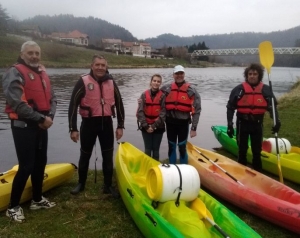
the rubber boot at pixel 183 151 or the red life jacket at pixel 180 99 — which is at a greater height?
the red life jacket at pixel 180 99

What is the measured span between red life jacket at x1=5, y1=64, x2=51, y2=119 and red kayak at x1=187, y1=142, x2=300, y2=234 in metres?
2.44

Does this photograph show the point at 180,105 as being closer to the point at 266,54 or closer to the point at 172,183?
the point at 172,183

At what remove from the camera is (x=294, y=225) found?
3432mm

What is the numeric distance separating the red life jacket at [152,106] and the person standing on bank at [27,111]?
169 centimetres

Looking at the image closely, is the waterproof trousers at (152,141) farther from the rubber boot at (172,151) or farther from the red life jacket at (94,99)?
the red life jacket at (94,99)

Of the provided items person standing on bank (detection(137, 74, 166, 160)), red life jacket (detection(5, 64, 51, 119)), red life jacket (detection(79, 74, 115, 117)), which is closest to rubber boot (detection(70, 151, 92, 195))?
red life jacket (detection(79, 74, 115, 117))

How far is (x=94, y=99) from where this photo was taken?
400 centimetres

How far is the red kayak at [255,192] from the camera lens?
3.51 metres

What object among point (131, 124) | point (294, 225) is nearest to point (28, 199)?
point (294, 225)

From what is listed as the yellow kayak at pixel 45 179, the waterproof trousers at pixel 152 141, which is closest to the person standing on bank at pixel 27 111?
the yellow kayak at pixel 45 179

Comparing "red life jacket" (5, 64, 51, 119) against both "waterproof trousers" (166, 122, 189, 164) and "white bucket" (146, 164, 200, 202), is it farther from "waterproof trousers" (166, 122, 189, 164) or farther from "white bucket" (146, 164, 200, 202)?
"waterproof trousers" (166, 122, 189, 164)

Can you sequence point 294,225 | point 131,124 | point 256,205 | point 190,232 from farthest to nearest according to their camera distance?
point 131,124, point 256,205, point 294,225, point 190,232

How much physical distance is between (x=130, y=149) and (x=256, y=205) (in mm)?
2103

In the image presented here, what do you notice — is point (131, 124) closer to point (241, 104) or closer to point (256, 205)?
point (241, 104)
